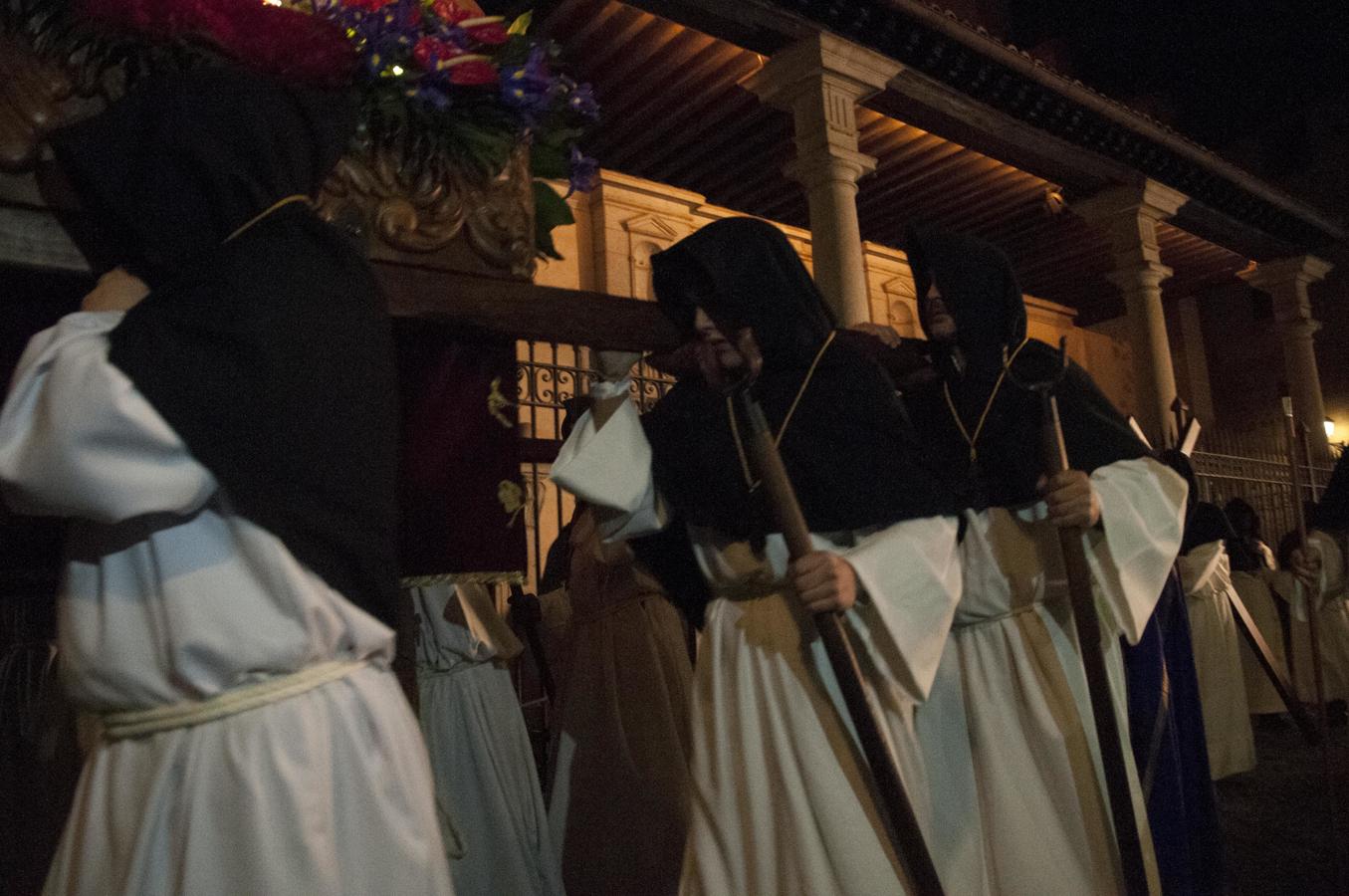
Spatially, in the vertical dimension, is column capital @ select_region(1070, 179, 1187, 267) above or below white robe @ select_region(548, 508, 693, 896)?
above

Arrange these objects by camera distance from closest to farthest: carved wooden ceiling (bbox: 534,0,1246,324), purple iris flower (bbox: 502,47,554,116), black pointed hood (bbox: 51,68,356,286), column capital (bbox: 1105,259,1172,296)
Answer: black pointed hood (bbox: 51,68,356,286), purple iris flower (bbox: 502,47,554,116), carved wooden ceiling (bbox: 534,0,1246,324), column capital (bbox: 1105,259,1172,296)

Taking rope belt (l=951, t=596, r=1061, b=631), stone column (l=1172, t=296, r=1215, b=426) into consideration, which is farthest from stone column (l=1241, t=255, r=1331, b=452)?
rope belt (l=951, t=596, r=1061, b=631)

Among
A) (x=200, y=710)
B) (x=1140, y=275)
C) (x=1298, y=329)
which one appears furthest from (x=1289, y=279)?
(x=200, y=710)

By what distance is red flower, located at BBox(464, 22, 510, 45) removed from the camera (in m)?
2.62

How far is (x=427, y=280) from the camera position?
2447 mm

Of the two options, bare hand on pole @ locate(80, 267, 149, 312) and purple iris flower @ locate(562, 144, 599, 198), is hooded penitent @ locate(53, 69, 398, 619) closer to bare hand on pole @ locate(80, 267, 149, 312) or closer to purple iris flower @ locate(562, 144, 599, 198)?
bare hand on pole @ locate(80, 267, 149, 312)

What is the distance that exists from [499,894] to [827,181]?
5512mm

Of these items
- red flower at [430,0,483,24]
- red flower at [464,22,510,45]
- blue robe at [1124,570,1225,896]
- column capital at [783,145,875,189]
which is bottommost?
blue robe at [1124,570,1225,896]

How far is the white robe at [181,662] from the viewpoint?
1.60 metres

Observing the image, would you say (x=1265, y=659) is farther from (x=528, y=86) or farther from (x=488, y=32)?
(x=488, y=32)

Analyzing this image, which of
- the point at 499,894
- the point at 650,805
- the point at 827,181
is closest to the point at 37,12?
the point at 499,894

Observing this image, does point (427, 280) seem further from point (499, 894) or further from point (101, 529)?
point (499, 894)

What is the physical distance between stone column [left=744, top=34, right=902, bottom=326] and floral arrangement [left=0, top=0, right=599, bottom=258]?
4.60 meters

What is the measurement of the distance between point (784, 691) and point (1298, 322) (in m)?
13.9
